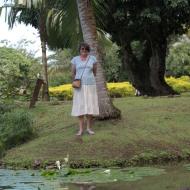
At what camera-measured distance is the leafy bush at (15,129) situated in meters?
12.5

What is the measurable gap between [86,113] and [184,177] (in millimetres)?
3494

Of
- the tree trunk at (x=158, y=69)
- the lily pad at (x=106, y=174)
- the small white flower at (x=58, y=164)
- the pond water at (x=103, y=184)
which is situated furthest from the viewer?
the tree trunk at (x=158, y=69)

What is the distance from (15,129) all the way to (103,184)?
4779mm

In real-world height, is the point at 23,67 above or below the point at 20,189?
above

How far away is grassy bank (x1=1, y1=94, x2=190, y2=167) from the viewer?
1088 centimetres

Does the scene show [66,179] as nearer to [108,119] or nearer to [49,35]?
[108,119]

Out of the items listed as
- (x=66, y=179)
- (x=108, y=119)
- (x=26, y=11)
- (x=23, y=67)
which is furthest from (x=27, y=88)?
(x=66, y=179)

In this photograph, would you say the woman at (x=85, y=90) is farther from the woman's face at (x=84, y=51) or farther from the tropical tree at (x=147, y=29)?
the tropical tree at (x=147, y=29)

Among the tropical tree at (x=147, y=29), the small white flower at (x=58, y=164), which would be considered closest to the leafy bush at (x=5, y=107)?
the tropical tree at (x=147, y=29)

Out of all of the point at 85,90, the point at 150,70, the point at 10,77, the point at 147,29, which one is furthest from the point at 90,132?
the point at 150,70

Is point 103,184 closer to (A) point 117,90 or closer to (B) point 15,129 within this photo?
(B) point 15,129

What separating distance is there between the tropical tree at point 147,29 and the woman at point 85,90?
19.8ft

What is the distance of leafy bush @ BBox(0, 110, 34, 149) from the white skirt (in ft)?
4.61

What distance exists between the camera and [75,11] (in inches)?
572
